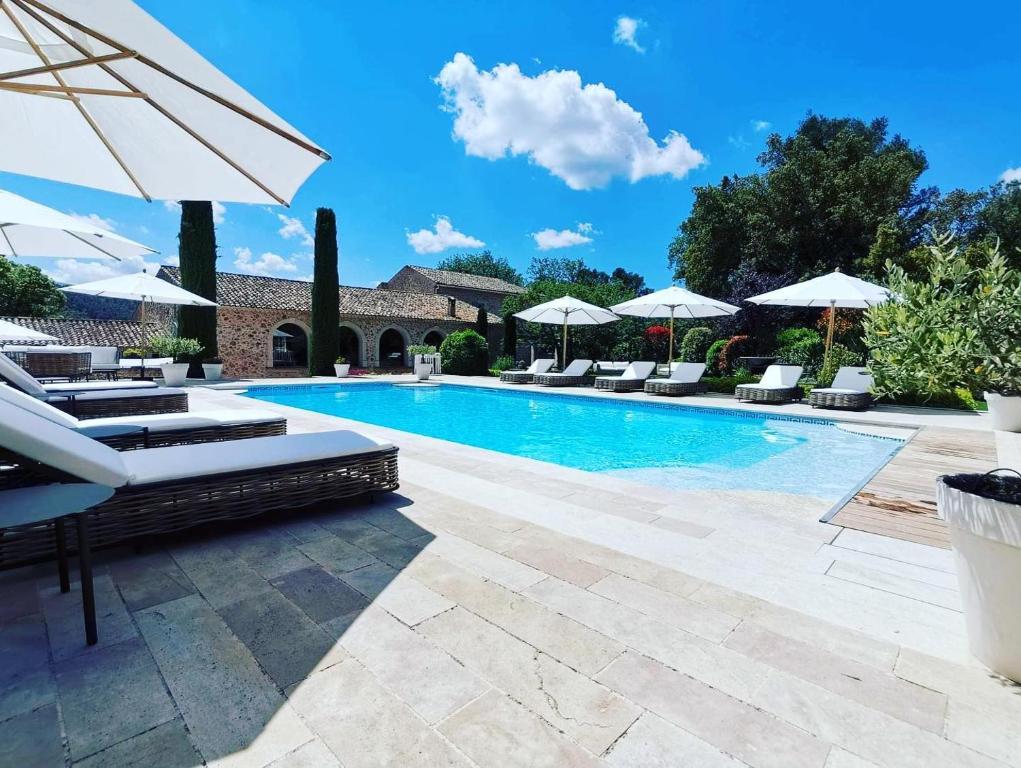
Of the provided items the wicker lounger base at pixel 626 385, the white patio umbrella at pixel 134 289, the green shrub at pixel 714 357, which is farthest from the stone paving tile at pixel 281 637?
the green shrub at pixel 714 357

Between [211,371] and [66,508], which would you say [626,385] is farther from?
[211,371]

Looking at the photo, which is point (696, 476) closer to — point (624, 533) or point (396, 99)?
point (624, 533)

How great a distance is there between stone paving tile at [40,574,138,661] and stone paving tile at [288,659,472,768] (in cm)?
86

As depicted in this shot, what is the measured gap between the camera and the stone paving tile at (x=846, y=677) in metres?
1.55

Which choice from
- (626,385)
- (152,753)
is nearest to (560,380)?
(626,385)

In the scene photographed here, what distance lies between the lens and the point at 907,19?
1372 centimetres

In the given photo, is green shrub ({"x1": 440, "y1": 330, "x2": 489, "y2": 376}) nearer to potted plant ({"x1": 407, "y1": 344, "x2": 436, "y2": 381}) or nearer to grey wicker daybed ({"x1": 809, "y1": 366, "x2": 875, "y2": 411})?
potted plant ({"x1": 407, "y1": 344, "x2": 436, "y2": 381})

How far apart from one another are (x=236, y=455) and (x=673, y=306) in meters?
12.1

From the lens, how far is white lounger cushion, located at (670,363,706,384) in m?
12.2

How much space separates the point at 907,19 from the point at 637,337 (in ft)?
44.8

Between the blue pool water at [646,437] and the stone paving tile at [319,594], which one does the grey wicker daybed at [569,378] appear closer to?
the blue pool water at [646,437]

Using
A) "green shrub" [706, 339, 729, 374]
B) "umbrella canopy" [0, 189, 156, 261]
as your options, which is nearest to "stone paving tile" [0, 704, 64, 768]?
"umbrella canopy" [0, 189, 156, 261]

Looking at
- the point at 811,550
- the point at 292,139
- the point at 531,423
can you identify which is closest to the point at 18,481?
the point at 292,139

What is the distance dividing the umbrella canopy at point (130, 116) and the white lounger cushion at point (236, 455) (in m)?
1.81
